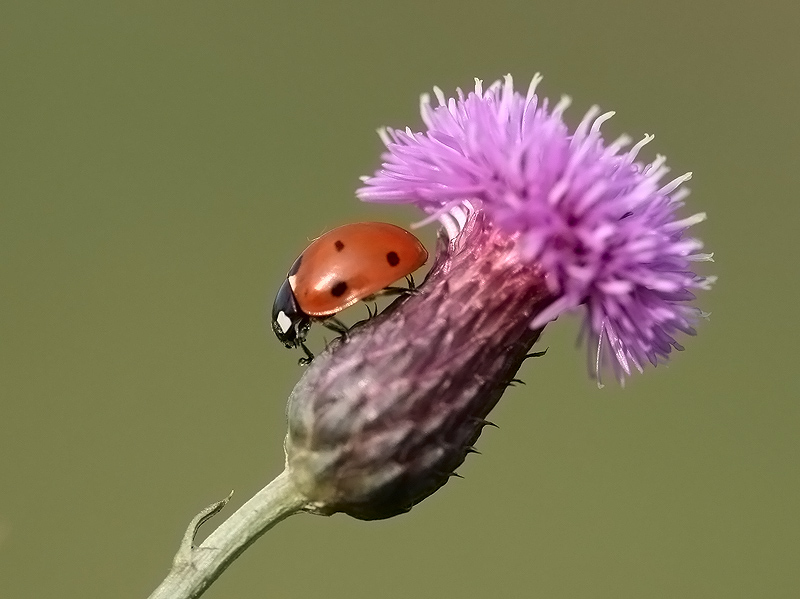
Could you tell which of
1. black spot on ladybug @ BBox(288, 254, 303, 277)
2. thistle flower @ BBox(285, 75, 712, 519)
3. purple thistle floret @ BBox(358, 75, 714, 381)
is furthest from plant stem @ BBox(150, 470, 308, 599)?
purple thistle floret @ BBox(358, 75, 714, 381)

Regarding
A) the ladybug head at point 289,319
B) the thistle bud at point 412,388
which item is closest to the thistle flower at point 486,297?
the thistle bud at point 412,388

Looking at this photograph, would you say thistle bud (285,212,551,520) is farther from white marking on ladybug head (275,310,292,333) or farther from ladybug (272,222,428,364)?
white marking on ladybug head (275,310,292,333)

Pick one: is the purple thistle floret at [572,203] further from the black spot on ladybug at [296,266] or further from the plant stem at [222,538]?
the plant stem at [222,538]

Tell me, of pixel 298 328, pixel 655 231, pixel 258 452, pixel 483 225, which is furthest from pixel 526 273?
pixel 258 452

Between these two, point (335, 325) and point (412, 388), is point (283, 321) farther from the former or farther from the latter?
point (412, 388)

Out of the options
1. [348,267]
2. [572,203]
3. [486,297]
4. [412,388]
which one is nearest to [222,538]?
[412,388]
